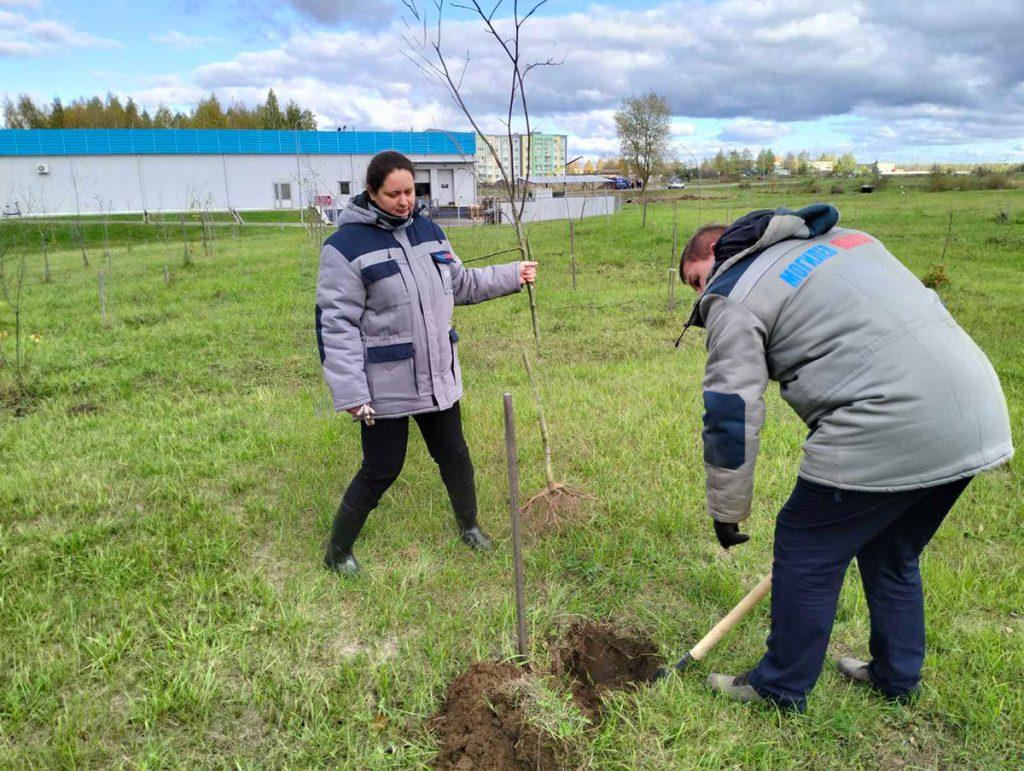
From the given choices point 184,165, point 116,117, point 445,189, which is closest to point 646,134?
point 445,189

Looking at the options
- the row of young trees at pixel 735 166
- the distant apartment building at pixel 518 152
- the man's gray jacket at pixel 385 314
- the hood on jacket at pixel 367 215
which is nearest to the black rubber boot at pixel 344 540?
the man's gray jacket at pixel 385 314

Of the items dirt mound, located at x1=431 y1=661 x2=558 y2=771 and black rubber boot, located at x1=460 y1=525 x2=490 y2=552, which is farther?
black rubber boot, located at x1=460 y1=525 x2=490 y2=552

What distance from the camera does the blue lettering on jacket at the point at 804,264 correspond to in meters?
1.80

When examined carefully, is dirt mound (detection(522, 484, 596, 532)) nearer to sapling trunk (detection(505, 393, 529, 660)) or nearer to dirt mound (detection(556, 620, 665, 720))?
dirt mound (detection(556, 620, 665, 720))

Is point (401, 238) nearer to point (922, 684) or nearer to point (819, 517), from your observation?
point (819, 517)

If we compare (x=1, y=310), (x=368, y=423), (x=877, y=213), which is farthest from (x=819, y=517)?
(x=877, y=213)

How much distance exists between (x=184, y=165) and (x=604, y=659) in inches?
1685

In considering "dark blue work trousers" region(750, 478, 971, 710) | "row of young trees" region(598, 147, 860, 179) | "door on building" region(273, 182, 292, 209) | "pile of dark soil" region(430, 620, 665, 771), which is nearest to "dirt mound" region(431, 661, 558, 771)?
"pile of dark soil" region(430, 620, 665, 771)

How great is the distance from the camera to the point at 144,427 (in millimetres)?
4773

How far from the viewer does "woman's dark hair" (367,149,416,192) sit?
2617mm

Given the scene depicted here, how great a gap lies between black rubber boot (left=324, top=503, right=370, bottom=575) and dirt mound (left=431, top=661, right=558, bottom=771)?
86 centimetres

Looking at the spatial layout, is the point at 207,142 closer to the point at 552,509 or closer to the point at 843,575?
the point at 552,509

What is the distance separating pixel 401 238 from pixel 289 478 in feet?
6.15

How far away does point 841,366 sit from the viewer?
178 cm
